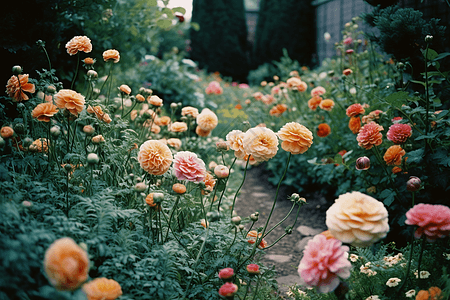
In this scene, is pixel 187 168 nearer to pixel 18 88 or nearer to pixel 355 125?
pixel 18 88

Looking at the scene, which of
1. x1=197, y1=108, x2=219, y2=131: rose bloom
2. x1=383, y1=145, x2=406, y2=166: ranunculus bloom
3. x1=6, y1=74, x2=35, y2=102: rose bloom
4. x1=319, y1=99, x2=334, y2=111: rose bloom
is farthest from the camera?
x1=319, y1=99, x2=334, y2=111: rose bloom

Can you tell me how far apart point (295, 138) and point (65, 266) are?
861 millimetres

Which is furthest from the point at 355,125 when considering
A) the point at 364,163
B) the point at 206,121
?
the point at 206,121

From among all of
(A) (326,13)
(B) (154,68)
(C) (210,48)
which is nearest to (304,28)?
(A) (326,13)

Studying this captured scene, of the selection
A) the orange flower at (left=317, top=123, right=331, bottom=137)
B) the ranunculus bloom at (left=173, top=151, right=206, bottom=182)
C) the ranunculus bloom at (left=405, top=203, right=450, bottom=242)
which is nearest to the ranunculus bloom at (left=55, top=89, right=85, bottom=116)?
the ranunculus bloom at (left=173, top=151, right=206, bottom=182)

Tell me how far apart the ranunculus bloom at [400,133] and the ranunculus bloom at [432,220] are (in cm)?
66

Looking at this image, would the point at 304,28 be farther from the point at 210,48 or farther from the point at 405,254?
the point at 405,254

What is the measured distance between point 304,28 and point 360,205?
7.28 meters

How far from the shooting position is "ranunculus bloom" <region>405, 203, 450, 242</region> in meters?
0.89

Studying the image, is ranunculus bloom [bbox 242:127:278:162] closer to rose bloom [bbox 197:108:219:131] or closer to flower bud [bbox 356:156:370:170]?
flower bud [bbox 356:156:370:170]

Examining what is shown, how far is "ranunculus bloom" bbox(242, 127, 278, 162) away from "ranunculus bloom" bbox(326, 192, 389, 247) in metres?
0.40

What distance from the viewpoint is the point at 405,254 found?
52.7 inches

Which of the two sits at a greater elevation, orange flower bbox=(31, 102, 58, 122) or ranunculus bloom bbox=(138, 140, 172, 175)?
orange flower bbox=(31, 102, 58, 122)

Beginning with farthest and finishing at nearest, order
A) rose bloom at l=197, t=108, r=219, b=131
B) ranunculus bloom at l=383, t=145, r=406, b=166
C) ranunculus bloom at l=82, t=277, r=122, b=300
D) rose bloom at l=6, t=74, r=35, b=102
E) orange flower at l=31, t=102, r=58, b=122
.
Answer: rose bloom at l=197, t=108, r=219, b=131
ranunculus bloom at l=383, t=145, r=406, b=166
rose bloom at l=6, t=74, r=35, b=102
orange flower at l=31, t=102, r=58, b=122
ranunculus bloom at l=82, t=277, r=122, b=300
